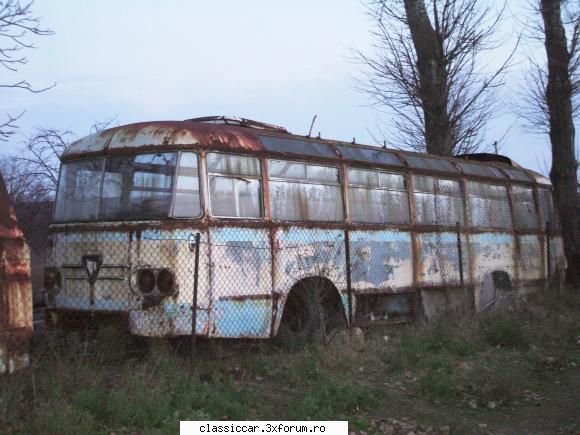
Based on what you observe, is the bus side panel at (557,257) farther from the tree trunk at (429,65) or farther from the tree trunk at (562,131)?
the tree trunk at (429,65)

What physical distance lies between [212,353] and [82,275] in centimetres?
174

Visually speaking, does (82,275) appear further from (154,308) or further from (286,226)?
(286,226)

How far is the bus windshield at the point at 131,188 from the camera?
7.28 metres

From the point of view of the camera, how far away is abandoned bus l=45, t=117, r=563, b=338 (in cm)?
714

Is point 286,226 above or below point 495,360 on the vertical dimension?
above

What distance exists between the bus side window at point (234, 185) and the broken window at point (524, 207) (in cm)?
670

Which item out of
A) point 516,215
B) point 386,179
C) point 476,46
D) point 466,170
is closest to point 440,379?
point 386,179

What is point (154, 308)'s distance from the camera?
7.00 meters

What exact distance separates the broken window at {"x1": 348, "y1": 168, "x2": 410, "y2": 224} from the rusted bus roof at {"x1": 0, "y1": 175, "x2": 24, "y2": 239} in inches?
193

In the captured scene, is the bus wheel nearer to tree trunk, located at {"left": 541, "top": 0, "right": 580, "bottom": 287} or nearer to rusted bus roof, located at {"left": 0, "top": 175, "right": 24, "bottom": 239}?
rusted bus roof, located at {"left": 0, "top": 175, "right": 24, "bottom": 239}

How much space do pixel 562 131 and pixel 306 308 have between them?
31.0ft

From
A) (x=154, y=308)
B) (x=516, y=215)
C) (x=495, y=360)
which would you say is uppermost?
(x=516, y=215)

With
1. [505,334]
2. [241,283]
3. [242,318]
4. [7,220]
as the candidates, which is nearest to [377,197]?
[505,334]

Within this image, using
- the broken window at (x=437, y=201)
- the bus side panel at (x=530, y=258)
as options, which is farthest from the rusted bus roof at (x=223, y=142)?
the bus side panel at (x=530, y=258)
